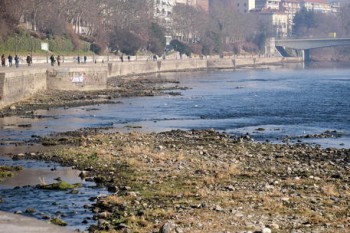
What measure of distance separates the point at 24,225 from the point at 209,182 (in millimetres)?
6168

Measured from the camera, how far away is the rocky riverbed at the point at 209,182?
19.0 m

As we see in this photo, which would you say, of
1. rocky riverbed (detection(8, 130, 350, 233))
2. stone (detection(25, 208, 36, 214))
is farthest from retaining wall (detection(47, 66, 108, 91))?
stone (detection(25, 208, 36, 214))

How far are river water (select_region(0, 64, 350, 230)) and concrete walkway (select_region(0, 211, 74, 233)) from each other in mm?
427

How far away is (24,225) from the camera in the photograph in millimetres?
19156

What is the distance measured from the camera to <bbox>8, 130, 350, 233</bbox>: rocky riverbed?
19031 millimetres

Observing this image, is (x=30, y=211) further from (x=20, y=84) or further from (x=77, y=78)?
(x=77, y=78)

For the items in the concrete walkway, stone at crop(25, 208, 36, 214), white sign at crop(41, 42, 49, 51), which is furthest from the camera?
white sign at crop(41, 42, 49, 51)

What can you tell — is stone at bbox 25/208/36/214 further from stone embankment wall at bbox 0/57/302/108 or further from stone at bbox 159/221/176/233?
stone embankment wall at bbox 0/57/302/108

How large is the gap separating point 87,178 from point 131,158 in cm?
349

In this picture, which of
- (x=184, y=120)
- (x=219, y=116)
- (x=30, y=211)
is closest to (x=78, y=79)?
(x=219, y=116)

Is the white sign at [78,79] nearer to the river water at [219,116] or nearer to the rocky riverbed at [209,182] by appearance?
the river water at [219,116]

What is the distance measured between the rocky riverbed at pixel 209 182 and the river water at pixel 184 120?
1.09m

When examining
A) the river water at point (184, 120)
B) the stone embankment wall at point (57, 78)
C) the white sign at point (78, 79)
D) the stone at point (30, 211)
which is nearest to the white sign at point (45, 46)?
the stone embankment wall at point (57, 78)

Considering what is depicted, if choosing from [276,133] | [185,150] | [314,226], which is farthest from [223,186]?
[276,133]
